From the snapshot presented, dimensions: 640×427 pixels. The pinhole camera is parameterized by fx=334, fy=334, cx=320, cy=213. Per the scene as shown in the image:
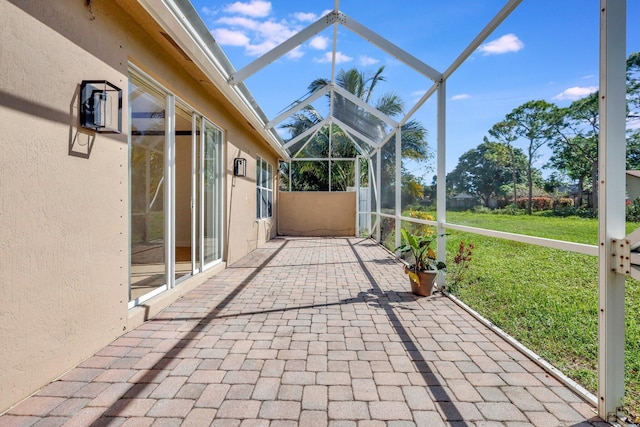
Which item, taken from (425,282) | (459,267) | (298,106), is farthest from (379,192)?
(425,282)

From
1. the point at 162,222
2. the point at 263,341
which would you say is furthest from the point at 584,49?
the point at 162,222

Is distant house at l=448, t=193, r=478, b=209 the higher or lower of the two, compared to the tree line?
lower

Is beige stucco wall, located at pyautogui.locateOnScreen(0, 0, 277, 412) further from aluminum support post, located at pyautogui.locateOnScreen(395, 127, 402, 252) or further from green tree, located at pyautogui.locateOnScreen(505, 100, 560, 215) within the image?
aluminum support post, located at pyautogui.locateOnScreen(395, 127, 402, 252)

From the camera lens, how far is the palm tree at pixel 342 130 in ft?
25.6

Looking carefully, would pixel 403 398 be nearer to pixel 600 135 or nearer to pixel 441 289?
pixel 600 135

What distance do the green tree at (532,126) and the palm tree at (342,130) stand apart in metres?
4.60

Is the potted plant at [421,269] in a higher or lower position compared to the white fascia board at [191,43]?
lower

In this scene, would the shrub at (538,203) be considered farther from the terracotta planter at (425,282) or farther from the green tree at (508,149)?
the terracotta planter at (425,282)

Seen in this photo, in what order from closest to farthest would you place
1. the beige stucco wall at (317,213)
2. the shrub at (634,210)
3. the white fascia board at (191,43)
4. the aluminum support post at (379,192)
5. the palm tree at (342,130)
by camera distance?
the shrub at (634,210), the white fascia board at (191,43), the palm tree at (342,130), the aluminum support post at (379,192), the beige stucco wall at (317,213)

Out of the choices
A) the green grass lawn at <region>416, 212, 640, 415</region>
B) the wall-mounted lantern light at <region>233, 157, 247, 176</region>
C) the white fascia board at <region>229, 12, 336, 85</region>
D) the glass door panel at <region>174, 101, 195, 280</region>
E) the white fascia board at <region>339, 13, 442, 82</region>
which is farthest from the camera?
the wall-mounted lantern light at <region>233, 157, 247, 176</region>

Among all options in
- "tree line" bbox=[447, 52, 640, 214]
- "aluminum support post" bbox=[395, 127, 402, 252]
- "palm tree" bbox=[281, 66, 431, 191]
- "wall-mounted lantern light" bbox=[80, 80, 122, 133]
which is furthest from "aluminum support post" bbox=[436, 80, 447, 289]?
"wall-mounted lantern light" bbox=[80, 80, 122, 133]

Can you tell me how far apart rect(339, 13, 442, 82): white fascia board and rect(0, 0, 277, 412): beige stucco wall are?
272 cm

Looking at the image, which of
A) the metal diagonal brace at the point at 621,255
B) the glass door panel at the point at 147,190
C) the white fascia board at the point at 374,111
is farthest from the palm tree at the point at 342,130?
the metal diagonal brace at the point at 621,255

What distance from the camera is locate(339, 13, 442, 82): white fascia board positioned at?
4273 millimetres
